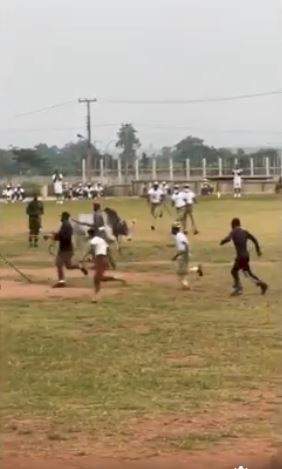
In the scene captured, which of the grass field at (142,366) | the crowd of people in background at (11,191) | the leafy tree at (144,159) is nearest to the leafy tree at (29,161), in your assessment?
the crowd of people in background at (11,191)

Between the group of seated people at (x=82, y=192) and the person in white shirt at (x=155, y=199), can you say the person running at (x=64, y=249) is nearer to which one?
the person in white shirt at (x=155, y=199)

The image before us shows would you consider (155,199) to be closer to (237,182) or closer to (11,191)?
(237,182)

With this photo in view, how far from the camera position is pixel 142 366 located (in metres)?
8.61

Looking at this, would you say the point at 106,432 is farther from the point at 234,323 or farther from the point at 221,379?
the point at 234,323

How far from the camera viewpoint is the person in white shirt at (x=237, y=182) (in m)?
28.2

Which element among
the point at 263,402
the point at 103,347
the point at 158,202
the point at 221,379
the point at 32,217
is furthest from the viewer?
the point at 158,202

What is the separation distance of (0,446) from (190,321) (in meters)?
5.40

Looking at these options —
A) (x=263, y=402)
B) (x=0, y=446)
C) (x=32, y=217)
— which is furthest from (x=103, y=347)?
(x=32, y=217)

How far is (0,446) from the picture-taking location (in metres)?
6.02

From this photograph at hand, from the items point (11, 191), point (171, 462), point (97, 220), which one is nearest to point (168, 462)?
point (171, 462)

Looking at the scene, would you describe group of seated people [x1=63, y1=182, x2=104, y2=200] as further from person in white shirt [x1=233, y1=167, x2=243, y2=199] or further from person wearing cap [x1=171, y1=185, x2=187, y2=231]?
person wearing cap [x1=171, y1=185, x2=187, y2=231]

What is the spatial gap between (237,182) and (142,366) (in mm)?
23393

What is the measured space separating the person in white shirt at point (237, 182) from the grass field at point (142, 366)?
12.2 metres

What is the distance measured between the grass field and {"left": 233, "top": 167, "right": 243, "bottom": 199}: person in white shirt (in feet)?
39.9
